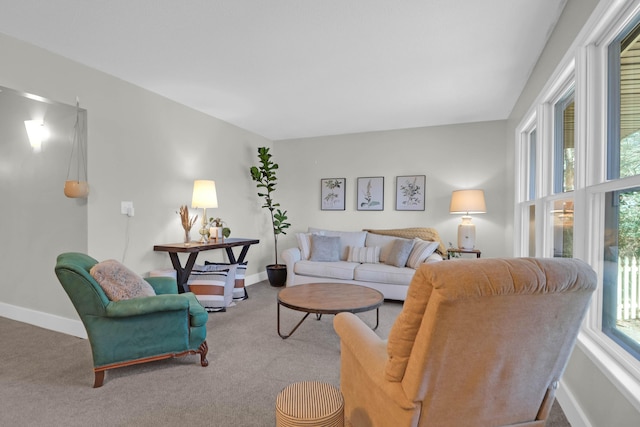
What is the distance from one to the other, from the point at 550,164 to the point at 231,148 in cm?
390

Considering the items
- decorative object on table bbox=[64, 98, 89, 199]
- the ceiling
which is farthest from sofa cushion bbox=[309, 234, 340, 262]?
decorative object on table bbox=[64, 98, 89, 199]

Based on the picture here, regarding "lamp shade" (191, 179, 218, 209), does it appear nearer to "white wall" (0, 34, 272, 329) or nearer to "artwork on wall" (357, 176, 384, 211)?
"white wall" (0, 34, 272, 329)

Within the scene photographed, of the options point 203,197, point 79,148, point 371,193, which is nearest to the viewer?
point 79,148

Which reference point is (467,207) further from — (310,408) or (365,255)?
(310,408)

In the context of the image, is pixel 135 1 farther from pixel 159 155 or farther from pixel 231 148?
pixel 231 148

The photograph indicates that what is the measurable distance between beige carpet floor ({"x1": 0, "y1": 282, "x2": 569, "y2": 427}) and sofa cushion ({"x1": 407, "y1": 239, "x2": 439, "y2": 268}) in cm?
121

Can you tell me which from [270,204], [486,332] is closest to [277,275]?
[270,204]

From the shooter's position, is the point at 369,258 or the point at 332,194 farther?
the point at 332,194

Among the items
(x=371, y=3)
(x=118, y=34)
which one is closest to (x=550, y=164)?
(x=371, y=3)

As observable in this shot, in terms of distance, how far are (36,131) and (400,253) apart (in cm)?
411

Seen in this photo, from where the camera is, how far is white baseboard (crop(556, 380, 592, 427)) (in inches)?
65.7

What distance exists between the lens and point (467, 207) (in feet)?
13.8

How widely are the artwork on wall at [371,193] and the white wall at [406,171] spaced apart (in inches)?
2.7

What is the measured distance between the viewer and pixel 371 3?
205cm
